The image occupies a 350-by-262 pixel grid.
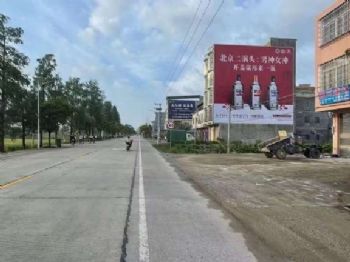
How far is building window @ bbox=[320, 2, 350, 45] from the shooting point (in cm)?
3741

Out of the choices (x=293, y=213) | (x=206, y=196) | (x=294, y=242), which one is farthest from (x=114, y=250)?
(x=206, y=196)

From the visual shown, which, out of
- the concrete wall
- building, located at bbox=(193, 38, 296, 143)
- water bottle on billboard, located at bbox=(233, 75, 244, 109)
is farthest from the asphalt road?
the concrete wall

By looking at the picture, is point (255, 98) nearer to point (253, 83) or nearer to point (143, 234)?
point (253, 83)

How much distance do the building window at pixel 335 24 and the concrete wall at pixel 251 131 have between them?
4272 centimetres

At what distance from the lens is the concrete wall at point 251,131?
84062mm

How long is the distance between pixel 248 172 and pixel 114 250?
1874 cm

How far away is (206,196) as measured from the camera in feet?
53.7

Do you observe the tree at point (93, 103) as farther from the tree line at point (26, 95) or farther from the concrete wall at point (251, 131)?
the concrete wall at point (251, 131)

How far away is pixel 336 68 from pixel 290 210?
27479 millimetres

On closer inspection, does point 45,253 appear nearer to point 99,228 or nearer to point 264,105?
point 99,228

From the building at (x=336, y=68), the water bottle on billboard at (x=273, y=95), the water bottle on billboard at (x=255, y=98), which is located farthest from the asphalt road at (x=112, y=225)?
the water bottle on billboard at (x=273, y=95)

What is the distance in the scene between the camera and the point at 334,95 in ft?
128

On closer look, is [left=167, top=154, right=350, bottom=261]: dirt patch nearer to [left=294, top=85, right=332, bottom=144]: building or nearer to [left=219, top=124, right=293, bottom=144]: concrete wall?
[left=219, top=124, right=293, bottom=144]: concrete wall

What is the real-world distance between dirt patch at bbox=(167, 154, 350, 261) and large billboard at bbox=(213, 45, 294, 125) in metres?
59.0
